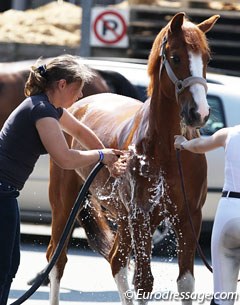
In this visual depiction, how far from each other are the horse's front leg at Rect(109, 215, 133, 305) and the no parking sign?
33.0 feet

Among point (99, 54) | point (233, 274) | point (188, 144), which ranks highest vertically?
point (188, 144)

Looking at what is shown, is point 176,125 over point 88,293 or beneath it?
over

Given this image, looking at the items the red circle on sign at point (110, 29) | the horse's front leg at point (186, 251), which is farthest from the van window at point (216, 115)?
the red circle on sign at point (110, 29)

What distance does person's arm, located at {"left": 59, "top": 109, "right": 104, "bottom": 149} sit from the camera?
7059 mm

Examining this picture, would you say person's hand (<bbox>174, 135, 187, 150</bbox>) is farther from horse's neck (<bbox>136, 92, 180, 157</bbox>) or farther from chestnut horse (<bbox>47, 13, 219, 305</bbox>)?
horse's neck (<bbox>136, 92, 180, 157</bbox>)

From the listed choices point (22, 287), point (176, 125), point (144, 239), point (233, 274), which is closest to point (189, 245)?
point (144, 239)

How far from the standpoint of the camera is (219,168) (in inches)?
445

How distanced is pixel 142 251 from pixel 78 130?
96 centimetres

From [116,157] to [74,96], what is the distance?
0.47m

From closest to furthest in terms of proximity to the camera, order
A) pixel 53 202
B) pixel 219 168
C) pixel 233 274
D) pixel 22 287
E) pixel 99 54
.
→ pixel 233 274
pixel 53 202
pixel 22 287
pixel 219 168
pixel 99 54

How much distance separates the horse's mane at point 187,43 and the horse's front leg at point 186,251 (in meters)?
0.93

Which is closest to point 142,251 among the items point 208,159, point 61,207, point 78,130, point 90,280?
point 78,130

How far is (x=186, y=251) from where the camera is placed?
743cm

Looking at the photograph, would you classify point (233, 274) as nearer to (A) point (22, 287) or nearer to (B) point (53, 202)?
(B) point (53, 202)
